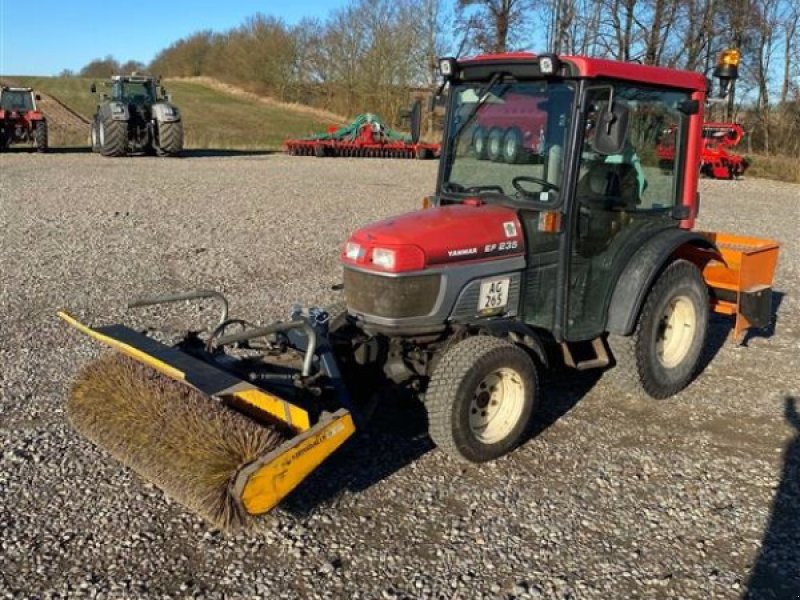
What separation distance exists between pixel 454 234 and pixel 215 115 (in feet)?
126

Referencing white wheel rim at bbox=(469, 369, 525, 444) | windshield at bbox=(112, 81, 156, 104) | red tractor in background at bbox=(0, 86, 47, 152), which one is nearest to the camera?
white wheel rim at bbox=(469, 369, 525, 444)

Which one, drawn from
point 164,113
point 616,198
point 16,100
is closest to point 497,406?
point 616,198

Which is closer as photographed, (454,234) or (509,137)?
(454,234)

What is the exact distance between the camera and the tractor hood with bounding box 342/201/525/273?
3918mm

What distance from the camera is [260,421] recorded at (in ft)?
11.4

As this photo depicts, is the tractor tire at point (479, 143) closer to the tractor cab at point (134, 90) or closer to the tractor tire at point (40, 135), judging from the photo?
the tractor cab at point (134, 90)

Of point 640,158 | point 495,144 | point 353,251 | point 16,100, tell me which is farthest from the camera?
point 16,100

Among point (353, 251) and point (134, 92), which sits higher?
point (134, 92)

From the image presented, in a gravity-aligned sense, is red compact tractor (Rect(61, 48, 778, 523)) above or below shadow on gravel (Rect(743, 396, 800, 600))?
above

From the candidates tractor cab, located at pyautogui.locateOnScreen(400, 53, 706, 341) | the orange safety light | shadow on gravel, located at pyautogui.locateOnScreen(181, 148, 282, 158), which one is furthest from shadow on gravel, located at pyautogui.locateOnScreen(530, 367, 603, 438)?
shadow on gravel, located at pyautogui.locateOnScreen(181, 148, 282, 158)

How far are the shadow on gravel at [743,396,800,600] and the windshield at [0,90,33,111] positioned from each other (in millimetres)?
22969

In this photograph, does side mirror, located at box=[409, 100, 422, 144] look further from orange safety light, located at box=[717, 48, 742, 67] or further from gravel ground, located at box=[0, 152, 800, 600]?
orange safety light, located at box=[717, 48, 742, 67]

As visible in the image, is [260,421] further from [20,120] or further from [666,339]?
[20,120]

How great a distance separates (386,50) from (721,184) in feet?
75.3
